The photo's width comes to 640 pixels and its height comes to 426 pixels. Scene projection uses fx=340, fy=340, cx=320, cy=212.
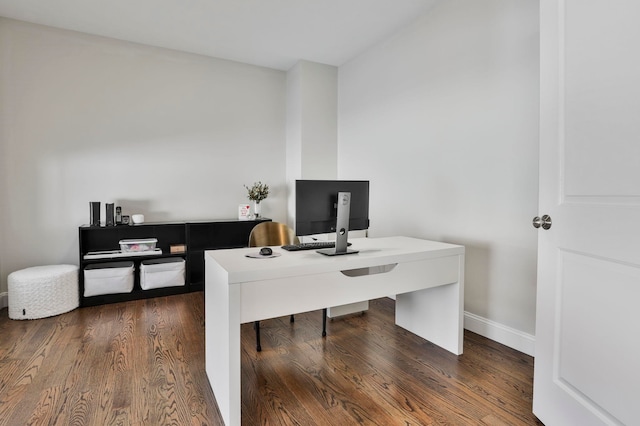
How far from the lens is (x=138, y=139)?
3684mm

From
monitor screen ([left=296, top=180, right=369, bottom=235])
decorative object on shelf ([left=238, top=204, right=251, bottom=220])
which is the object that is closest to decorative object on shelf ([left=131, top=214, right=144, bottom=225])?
decorative object on shelf ([left=238, top=204, right=251, bottom=220])

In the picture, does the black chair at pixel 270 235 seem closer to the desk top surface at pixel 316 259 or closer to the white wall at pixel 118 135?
the desk top surface at pixel 316 259

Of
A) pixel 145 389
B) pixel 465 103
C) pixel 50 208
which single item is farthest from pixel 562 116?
pixel 50 208

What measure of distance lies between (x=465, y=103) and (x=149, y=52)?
10.8 ft

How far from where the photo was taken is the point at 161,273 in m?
3.46

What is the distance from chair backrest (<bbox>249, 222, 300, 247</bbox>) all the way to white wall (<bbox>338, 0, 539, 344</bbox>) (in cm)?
114

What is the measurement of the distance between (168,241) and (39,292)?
3.94 ft

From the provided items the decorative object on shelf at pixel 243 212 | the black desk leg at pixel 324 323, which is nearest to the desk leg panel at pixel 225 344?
the black desk leg at pixel 324 323

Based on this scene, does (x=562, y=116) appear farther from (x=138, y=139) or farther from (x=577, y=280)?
(x=138, y=139)

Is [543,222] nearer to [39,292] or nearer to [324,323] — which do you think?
[324,323]

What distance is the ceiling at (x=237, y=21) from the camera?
9.48 feet

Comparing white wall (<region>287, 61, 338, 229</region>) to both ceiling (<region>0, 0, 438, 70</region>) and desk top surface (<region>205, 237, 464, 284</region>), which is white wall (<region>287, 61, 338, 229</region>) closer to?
ceiling (<region>0, 0, 438, 70</region>)

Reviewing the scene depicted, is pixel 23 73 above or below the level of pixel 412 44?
below

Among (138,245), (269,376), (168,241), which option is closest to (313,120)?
(168,241)
